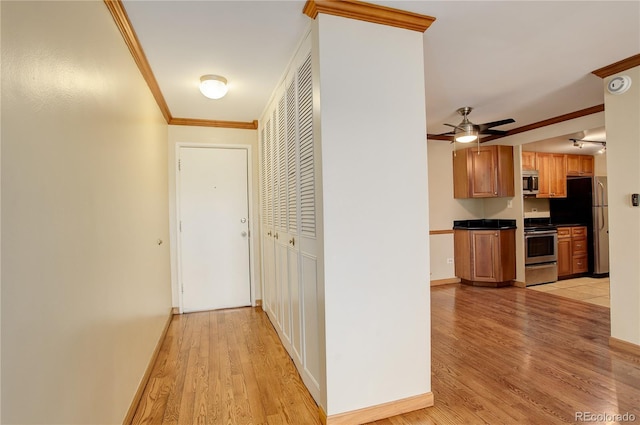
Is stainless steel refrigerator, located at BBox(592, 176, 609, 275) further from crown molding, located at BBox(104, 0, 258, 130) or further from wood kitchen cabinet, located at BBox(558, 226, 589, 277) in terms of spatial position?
crown molding, located at BBox(104, 0, 258, 130)

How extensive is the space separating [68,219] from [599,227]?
706 cm

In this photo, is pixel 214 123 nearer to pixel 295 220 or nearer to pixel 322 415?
pixel 295 220

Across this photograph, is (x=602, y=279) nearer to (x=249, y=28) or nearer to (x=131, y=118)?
(x=249, y=28)

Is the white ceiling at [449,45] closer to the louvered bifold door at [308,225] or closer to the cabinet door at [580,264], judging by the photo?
the louvered bifold door at [308,225]

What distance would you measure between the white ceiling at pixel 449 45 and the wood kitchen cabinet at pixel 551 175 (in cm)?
211

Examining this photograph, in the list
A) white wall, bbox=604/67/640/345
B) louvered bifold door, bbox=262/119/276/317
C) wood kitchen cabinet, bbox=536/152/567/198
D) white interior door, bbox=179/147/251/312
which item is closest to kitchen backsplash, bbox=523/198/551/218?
wood kitchen cabinet, bbox=536/152/567/198

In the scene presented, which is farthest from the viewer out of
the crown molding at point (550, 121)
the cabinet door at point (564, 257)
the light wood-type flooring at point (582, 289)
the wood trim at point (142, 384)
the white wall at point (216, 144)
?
the cabinet door at point (564, 257)

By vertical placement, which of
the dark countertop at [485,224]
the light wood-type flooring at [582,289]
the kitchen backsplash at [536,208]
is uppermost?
the kitchen backsplash at [536,208]

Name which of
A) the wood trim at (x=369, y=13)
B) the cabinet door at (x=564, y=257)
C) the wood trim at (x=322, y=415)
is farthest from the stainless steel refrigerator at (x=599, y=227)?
the wood trim at (x=322, y=415)

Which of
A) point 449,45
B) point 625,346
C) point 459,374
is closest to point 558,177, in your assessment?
point 625,346

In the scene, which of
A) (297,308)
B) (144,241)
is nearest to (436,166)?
(297,308)

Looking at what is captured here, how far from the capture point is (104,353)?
1461mm

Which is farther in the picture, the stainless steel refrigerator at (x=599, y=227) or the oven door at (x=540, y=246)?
the stainless steel refrigerator at (x=599, y=227)

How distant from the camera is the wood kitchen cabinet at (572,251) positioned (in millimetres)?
5258
